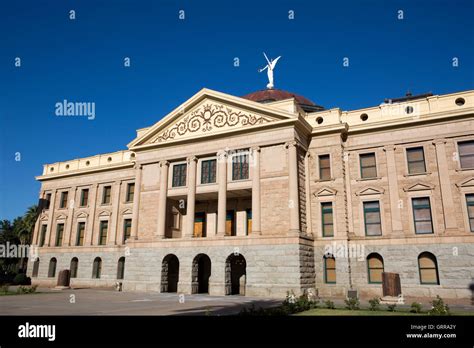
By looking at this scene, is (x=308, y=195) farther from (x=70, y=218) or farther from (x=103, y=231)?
(x=70, y=218)

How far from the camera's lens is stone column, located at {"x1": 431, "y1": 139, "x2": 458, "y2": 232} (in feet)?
82.3

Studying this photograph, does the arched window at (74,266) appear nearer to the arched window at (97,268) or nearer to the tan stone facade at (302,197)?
the arched window at (97,268)

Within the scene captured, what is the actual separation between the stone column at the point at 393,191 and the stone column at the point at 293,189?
7034mm

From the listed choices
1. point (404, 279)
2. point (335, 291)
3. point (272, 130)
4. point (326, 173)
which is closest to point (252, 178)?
point (272, 130)

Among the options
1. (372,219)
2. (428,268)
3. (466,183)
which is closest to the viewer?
(428,268)

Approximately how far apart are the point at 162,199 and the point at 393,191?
18.4 m

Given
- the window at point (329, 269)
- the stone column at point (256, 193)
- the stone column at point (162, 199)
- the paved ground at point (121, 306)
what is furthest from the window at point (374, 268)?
the stone column at point (162, 199)

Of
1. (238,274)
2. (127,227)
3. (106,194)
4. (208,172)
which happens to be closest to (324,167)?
(208,172)

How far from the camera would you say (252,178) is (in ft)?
93.5

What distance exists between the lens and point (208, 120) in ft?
103

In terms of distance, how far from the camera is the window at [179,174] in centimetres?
3212

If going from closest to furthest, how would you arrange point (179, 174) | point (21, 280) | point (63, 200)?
point (179, 174), point (21, 280), point (63, 200)

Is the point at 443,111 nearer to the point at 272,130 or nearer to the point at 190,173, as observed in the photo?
the point at 272,130
